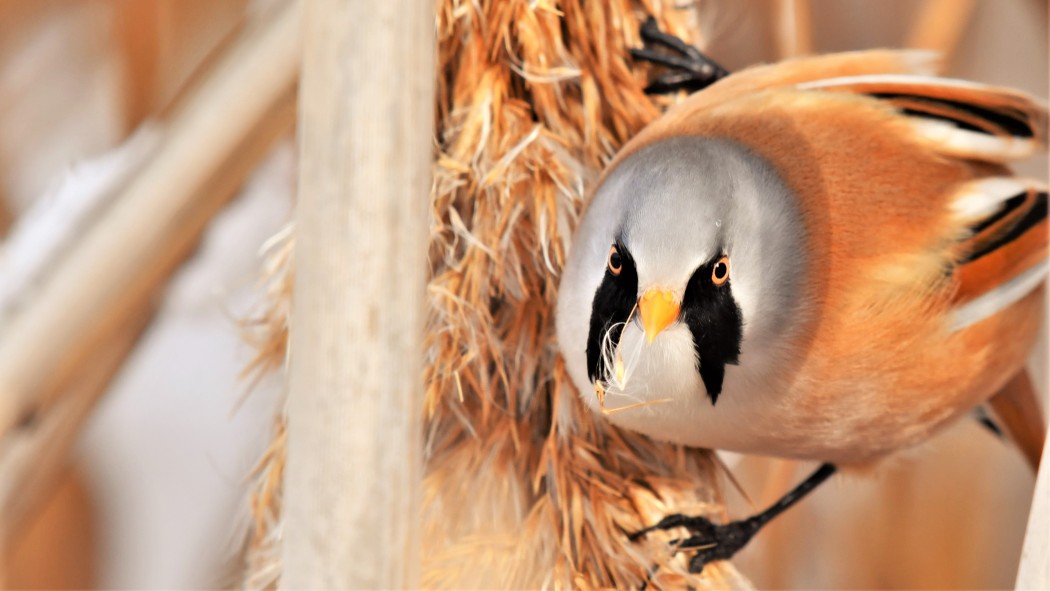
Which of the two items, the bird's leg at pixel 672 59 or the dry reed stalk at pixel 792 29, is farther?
the dry reed stalk at pixel 792 29

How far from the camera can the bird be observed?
0.66 meters

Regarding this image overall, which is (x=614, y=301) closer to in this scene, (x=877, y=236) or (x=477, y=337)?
(x=477, y=337)

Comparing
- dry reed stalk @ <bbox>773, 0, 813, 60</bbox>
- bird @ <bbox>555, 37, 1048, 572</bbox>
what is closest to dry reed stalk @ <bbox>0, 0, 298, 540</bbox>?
bird @ <bbox>555, 37, 1048, 572</bbox>

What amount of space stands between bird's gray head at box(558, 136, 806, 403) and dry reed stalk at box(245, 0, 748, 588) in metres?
0.05

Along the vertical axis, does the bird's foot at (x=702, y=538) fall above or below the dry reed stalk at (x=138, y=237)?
below

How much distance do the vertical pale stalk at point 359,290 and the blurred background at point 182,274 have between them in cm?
64

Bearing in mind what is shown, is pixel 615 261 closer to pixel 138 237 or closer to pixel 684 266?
pixel 684 266

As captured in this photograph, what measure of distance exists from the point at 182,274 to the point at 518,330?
55 centimetres

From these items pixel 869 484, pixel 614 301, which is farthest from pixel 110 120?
pixel 869 484

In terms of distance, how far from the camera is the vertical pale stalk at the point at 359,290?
0.46 meters

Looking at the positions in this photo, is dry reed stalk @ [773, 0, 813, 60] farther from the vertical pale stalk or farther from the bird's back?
→ the vertical pale stalk

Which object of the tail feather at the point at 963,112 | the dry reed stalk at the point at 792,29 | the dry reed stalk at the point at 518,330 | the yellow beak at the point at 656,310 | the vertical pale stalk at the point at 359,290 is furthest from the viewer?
the dry reed stalk at the point at 792,29

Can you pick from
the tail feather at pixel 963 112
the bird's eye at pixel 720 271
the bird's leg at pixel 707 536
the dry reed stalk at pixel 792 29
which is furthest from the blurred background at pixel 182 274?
the bird's eye at pixel 720 271

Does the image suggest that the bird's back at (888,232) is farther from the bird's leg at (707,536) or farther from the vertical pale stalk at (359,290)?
the vertical pale stalk at (359,290)
